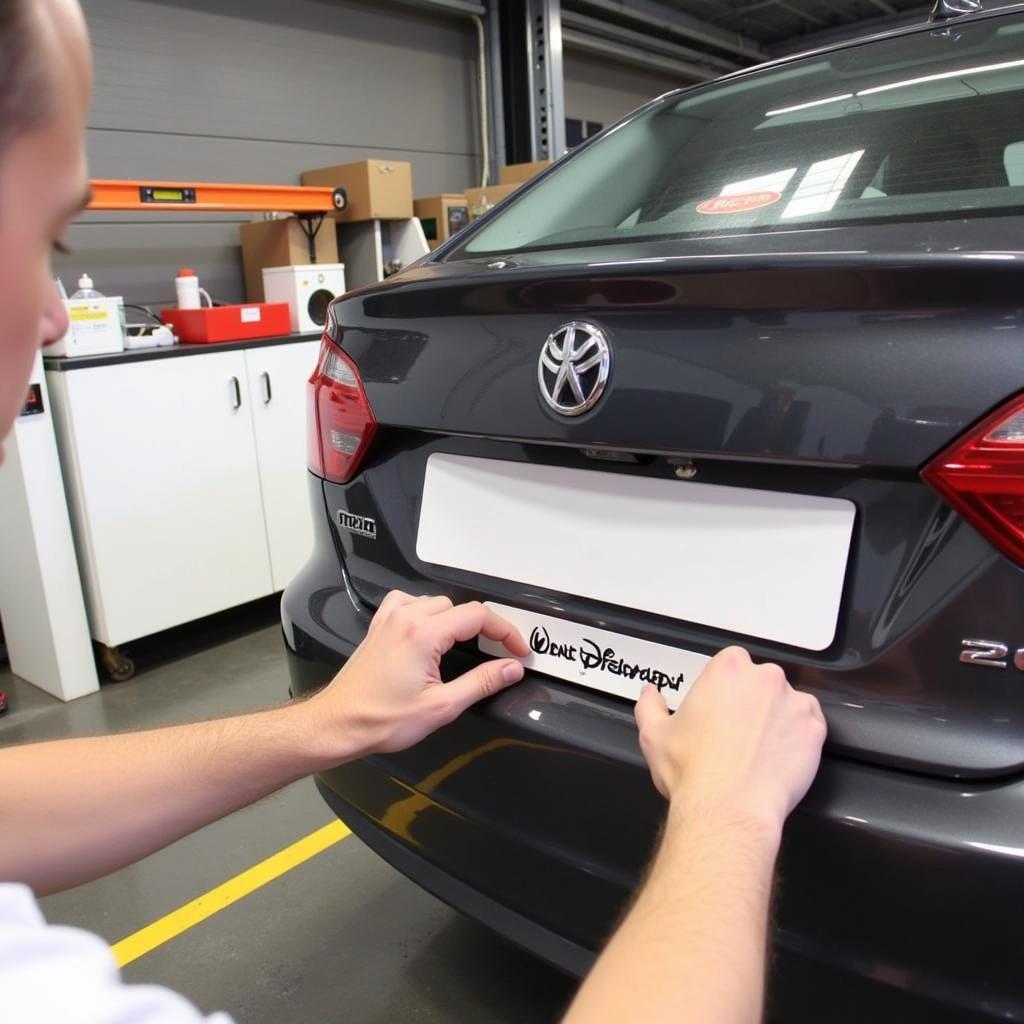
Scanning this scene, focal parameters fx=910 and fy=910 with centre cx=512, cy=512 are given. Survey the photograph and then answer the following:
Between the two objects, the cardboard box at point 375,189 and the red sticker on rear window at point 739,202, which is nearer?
the red sticker on rear window at point 739,202

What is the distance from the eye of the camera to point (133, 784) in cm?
106

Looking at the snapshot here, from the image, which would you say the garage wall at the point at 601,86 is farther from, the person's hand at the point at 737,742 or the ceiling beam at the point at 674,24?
the person's hand at the point at 737,742

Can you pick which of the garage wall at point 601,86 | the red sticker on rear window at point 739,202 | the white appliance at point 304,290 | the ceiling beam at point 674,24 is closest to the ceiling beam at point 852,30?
the ceiling beam at point 674,24

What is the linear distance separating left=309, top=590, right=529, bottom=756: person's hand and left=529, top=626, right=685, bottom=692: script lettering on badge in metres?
0.03

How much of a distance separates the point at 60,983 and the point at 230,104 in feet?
16.5

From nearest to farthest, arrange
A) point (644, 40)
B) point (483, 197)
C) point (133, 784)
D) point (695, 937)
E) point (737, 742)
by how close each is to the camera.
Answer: point (695, 937), point (737, 742), point (133, 784), point (483, 197), point (644, 40)

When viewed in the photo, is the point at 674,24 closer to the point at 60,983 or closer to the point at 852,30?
the point at 852,30

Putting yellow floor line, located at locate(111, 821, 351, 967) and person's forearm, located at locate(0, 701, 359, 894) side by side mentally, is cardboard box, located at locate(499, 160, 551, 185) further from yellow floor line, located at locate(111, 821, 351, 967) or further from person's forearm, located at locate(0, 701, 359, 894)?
person's forearm, located at locate(0, 701, 359, 894)

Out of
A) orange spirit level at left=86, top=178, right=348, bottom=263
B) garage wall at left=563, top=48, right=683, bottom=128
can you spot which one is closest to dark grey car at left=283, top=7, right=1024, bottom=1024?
orange spirit level at left=86, top=178, right=348, bottom=263

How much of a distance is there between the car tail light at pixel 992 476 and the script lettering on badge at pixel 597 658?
34 cm

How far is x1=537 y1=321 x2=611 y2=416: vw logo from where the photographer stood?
1.01 meters

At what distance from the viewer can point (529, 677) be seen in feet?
3.68

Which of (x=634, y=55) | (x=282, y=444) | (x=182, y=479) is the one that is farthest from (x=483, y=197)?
(x=634, y=55)

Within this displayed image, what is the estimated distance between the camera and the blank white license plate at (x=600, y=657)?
Answer: 100cm
